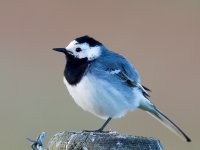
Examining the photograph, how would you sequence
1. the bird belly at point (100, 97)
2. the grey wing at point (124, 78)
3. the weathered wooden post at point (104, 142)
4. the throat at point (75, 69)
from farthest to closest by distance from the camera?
the grey wing at point (124, 78) < the throat at point (75, 69) < the bird belly at point (100, 97) < the weathered wooden post at point (104, 142)

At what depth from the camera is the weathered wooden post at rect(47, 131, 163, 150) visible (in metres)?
3.77

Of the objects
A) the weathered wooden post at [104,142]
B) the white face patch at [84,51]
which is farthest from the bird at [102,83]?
the weathered wooden post at [104,142]

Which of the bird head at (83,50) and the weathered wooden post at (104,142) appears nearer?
the weathered wooden post at (104,142)

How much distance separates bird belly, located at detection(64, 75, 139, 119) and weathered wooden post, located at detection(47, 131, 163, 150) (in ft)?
5.89

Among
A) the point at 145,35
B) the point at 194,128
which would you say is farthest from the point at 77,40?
the point at 145,35

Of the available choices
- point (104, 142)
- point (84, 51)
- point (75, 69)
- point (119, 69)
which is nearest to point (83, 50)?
point (84, 51)

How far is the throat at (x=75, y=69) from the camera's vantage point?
5819 mm

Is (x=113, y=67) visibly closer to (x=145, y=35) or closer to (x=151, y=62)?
(x=151, y=62)

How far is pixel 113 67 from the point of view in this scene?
5.97 metres

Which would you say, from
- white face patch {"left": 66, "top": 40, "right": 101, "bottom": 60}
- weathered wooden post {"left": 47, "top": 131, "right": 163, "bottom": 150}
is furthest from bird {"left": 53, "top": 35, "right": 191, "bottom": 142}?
weathered wooden post {"left": 47, "top": 131, "right": 163, "bottom": 150}

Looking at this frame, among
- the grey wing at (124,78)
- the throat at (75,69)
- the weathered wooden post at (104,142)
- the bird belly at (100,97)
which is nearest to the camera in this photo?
the weathered wooden post at (104,142)

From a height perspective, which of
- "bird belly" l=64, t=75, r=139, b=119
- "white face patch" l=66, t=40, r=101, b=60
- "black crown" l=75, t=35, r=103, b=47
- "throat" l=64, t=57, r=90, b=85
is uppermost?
"black crown" l=75, t=35, r=103, b=47

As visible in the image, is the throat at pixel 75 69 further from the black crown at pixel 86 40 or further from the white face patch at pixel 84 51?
the black crown at pixel 86 40

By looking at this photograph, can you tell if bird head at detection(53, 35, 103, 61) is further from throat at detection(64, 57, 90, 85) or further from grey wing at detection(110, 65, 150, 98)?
grey wing at detection(110, 65, 150, 98)
